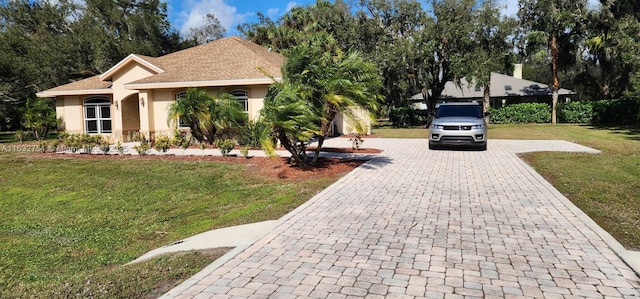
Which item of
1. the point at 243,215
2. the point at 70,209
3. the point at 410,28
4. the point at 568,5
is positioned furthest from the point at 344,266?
the point at 568,5

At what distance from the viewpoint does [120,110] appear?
792 inches

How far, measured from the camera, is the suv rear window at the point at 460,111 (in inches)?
589

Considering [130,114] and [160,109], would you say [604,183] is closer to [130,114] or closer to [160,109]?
[160,109]

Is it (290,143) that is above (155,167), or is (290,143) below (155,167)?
above

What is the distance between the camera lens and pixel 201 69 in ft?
62.1

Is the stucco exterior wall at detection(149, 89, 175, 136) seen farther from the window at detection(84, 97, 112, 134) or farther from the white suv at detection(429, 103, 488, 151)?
the white suv at detection(429, 103, 488, 151)

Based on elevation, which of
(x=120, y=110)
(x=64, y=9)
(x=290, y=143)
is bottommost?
(x=290, y=143)

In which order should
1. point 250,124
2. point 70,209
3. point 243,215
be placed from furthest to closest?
point 250,124 → point 70,209 → point 243,215

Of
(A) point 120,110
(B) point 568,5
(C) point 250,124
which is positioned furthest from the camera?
(B) point 568,5

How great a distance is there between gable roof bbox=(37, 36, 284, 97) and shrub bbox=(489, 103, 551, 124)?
77.4 ft

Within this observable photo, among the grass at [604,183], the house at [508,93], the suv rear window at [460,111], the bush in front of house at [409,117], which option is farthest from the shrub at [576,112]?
the suv rear window at [460,111]

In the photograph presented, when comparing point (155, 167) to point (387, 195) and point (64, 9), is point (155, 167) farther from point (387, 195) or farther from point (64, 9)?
point (64, 9)

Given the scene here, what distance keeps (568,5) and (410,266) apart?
34.7 metres

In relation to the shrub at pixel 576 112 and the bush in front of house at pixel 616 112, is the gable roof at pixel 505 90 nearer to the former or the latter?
the shrub at pixel 576 112
